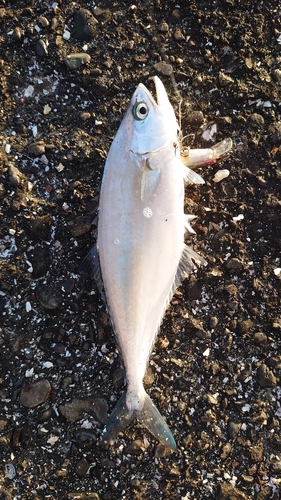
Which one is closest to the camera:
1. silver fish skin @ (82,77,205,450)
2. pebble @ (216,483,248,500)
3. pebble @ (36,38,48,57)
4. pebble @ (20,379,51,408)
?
silver fish skin @ (82,77,205,450)

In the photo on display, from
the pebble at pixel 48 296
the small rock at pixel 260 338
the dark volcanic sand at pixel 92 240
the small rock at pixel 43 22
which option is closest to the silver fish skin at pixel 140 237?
the dark volcanic sand at pixel 92 240

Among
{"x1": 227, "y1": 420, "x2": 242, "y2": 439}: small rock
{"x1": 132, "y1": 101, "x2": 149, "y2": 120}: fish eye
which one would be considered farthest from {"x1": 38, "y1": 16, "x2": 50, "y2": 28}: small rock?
{"x1": 227, "y1": 420, "x2": 242, "y2": 439}: small rock

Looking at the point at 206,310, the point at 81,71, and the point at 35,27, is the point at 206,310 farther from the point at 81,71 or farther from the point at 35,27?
the point at 35,27

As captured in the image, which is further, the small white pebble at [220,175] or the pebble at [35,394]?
the small white pebble at [220,175]

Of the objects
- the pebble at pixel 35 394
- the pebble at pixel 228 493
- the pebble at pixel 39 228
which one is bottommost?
the pebble at pixel 228 493

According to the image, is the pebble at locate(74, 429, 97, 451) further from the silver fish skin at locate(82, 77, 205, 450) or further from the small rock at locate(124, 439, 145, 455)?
the small rock at locate(124, 439, 145, 455)

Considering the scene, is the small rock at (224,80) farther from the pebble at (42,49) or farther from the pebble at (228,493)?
the pebble at (228,493)

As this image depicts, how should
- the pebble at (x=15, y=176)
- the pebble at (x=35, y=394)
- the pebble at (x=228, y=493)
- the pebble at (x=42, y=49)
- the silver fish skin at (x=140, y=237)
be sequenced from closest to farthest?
the silver fish skin at (x=140, y=237)
the pebble at (x=228, y=493)
the pebble at (x=35, y=394)
the pebble at (x=15, y=176)
the pebble at (x=42, y=49)

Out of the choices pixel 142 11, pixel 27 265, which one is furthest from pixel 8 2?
pixel 27 265
